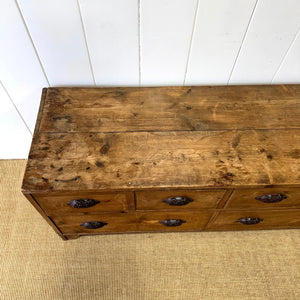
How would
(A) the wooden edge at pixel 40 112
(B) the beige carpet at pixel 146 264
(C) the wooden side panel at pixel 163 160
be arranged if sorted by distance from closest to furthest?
1. (C) the wooden side panel at pixel 163 160
2. (A) the wooden edge at pixel 40 112
3. (B) the beige carpet at pixel 146 264

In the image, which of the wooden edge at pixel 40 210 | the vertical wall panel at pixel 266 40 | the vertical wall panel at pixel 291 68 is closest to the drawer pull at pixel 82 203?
the wooden edge at pixel 40 210

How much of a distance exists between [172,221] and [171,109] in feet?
1.59

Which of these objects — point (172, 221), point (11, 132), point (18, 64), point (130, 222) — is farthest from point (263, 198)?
point (11, 132)

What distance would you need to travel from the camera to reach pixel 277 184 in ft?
2.69

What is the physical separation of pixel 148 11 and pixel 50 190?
677mm

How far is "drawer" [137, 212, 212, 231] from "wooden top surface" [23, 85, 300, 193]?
273mm

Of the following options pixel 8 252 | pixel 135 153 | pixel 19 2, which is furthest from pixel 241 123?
pixel 8 252

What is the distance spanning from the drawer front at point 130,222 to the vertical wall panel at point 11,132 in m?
0.56

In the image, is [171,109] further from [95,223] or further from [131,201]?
[95,223]

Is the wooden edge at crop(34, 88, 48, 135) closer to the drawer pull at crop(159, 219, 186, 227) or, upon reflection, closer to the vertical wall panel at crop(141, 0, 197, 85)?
the vertical wall panel at crop(141, 0, 197, 85)

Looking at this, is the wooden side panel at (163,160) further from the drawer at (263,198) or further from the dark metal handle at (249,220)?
the dark metal handle at (249,220)

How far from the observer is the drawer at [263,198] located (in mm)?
879

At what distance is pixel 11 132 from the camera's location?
1.32 meters

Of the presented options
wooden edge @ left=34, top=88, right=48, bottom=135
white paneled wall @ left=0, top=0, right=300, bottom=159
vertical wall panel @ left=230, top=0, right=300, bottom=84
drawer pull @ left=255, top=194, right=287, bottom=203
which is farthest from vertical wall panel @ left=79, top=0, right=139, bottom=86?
drawer pull @ left=255, top=194, right=287, bottom=203
